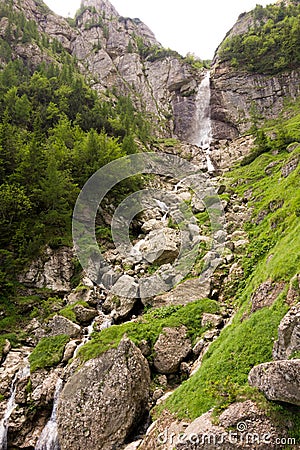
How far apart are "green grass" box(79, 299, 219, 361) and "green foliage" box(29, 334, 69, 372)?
226 centimetres

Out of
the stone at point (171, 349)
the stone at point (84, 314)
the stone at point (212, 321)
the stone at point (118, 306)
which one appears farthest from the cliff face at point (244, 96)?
the stone at point (171, 349)

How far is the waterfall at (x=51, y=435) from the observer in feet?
42.3

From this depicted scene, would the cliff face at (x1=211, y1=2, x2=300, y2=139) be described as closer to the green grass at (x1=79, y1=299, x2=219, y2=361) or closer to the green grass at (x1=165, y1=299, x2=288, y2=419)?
the green grass at (x1=79, y1=299, x2=219, y2=361)

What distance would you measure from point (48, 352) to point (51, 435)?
14.8ft

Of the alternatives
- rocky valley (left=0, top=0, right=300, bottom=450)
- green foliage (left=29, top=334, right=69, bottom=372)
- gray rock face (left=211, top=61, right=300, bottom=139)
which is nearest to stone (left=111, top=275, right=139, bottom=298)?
rocky valley (left=0, top=0, right=300, bottom=450)

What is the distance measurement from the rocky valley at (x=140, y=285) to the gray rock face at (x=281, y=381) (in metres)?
0.04

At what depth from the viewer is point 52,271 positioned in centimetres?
2539

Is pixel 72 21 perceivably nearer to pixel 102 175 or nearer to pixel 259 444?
pixel 102 175

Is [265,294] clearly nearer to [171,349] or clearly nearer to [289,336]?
[289,336]

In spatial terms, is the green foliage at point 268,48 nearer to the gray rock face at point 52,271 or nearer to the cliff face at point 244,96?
the cliff face at point 244,96

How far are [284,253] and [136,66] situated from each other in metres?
96.2

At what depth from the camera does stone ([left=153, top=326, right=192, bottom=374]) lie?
46.4 ft

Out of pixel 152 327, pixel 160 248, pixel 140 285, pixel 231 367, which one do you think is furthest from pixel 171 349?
pixel 160 248

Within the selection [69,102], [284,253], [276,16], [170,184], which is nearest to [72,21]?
[276,16]
